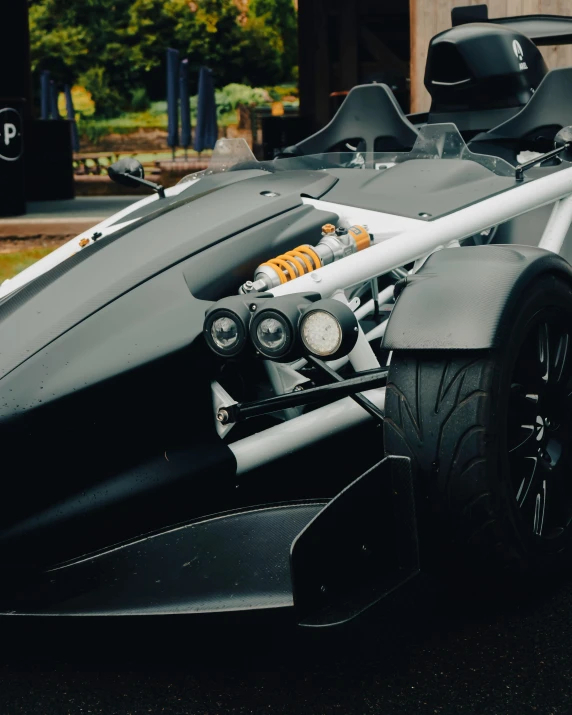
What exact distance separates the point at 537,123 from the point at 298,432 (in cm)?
185

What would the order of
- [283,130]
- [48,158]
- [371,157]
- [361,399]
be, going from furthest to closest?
1. [283,130]
2. [48,158]
3. [371,157]
4. [361,399]

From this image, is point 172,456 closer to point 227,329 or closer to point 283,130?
point 227,329

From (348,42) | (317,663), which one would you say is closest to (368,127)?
(317,663)

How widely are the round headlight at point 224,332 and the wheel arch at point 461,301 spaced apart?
1.09 feet

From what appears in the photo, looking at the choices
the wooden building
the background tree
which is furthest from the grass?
the background tree

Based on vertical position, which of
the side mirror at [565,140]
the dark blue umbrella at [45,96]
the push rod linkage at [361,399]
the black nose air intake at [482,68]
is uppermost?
the dark blue umbrella at [45,96]

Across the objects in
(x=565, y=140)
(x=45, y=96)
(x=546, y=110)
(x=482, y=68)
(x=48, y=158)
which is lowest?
(x=48, y=158)

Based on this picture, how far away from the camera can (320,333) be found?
2.39 metres

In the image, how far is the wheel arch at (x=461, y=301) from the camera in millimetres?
2381

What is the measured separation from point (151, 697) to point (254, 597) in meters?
0.30

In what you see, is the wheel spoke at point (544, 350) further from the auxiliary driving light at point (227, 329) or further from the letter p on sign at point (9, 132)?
the letter p on sign at point (9, 132)

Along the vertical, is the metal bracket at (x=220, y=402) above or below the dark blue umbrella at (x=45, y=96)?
below

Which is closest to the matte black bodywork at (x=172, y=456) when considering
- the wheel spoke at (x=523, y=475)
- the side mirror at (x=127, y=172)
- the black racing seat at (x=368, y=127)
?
the wheel spoke at (x=523, y=475)

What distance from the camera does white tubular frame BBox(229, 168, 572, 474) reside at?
2695 millimetres
